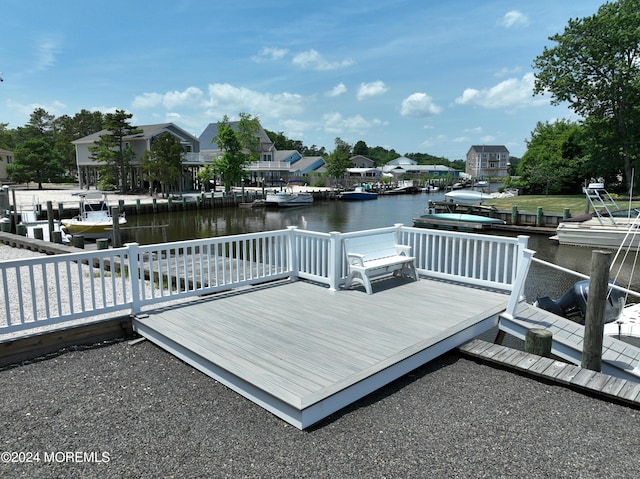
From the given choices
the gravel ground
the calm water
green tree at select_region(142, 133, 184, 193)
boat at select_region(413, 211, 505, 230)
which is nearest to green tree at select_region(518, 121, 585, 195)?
the calm water

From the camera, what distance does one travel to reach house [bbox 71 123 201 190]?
Answer: 40.0 m

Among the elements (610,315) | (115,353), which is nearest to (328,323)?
(115,353)

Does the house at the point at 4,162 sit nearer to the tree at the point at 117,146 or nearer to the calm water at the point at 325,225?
the tree at the point at 117,146

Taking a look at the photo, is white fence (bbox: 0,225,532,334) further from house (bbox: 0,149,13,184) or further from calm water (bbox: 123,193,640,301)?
house (bbox: 0,149,13,184)

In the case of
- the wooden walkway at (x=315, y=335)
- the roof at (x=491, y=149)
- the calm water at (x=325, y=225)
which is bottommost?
the calm water at (x=325, y=225)

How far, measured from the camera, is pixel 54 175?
51656 millimetres

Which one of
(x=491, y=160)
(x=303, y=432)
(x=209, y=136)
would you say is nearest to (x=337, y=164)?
(x=209, y=136)

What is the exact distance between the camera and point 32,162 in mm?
46625

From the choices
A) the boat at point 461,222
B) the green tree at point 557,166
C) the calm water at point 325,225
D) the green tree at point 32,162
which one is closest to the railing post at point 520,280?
the calm water at point 325,225

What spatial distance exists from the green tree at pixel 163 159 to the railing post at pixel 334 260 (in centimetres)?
3433

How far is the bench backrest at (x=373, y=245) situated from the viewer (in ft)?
21.7

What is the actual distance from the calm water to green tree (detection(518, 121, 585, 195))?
14.1m

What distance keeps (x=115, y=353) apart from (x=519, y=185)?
48.3 m

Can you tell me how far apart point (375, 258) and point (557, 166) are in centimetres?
4087
